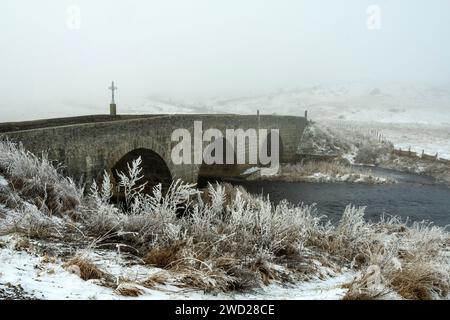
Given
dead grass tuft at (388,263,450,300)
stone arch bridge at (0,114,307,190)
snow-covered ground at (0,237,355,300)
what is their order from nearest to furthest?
snow-covered ground at (0,237,355,300) → dead grass tuft at (388,263,450,300) → stone arch bridge at (0,114,307,190)

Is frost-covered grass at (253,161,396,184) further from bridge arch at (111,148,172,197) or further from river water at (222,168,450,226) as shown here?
bridge arch at (111,148,172,197)

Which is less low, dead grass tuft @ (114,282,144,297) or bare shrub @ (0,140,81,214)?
bare shrub @ (0,140,81,214)

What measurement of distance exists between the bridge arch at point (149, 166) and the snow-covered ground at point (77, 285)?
1097 centimetres

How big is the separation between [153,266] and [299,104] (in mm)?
98014

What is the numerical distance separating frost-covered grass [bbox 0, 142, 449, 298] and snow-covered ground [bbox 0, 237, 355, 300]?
88 millimetres

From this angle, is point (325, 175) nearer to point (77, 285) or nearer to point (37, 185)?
point (37, 185)

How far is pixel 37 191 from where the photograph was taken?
7422 mm

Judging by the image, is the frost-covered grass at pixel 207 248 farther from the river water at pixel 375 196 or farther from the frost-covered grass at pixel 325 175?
the frost-covered grass at pixel 325 175

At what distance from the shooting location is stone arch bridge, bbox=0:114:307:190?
10.4 meters

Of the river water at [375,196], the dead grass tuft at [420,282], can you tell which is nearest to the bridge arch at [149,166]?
the river water at [375,196]

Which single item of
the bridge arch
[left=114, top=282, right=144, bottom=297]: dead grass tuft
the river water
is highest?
[left=114, top=282, right=144, bottom=297]: dead grass tuft

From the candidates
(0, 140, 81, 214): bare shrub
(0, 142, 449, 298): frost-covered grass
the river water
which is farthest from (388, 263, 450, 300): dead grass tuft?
the river water

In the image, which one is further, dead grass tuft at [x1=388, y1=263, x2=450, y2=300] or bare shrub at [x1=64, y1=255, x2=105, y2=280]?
dead grass tuft at [x1=388, y1=263, x2=450, y2=300]
